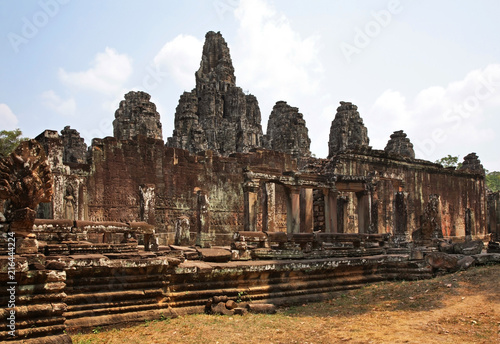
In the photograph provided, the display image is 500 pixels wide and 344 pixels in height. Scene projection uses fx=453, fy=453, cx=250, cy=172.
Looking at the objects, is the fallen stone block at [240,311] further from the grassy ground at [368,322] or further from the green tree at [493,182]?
the green tree at [493,182]

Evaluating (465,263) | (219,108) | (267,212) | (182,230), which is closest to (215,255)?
(182,230)

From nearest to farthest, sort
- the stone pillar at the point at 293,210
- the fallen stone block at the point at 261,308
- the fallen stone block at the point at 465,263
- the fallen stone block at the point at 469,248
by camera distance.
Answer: the fallen stone block at the point at 261,308, the fallen stone block at the point at 465,263, the fallen stone block at the point at 469,248, the stone pillar at the point at 293,210

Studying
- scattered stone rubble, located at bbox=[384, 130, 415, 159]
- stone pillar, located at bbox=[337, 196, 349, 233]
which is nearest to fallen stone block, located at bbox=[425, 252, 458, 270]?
stone pillar, located at bbox=[337, 196, 349, 233]

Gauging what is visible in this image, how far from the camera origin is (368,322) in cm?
723

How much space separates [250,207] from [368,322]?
668 cm

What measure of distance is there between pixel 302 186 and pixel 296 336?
8437 mm

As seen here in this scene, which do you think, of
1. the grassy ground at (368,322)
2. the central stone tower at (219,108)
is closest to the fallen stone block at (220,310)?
the grassy ground at (368,322)

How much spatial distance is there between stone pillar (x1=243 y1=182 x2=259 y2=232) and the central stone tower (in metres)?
21.6

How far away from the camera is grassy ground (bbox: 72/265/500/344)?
20.2 ft

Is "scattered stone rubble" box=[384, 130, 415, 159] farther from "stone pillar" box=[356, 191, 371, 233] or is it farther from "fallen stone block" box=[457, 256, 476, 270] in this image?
"fallen stone block" box=[457, 256, 476, 270]

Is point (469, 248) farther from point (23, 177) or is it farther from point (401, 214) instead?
point (23, 177)

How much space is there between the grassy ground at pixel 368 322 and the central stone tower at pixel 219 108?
27.5 metres

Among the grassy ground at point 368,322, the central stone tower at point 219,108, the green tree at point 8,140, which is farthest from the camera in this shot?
the central stone tower at point 219,108

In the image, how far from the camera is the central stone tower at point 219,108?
126 ft
